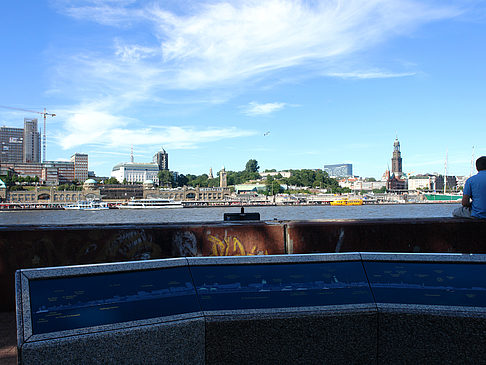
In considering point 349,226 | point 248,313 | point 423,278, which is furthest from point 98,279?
point 349,226

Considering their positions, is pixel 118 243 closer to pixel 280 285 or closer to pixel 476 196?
pixel 280 285

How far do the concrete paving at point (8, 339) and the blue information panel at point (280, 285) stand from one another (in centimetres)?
147

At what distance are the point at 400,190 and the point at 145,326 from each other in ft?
645

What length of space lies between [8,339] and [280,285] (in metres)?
2.28

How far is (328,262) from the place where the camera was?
2840mm

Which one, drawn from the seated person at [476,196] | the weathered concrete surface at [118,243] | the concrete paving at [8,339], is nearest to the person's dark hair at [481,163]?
the seated person at [476,196]

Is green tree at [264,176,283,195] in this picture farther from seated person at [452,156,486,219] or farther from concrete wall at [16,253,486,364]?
concrete wall at [16,253,486,364]

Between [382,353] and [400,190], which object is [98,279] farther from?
[400,190]

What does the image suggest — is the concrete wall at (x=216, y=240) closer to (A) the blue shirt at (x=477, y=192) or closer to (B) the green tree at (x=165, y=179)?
(A) the blue shirt at (x=477, y=192)

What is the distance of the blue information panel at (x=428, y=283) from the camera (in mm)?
2549

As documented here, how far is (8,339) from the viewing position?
3.43 m

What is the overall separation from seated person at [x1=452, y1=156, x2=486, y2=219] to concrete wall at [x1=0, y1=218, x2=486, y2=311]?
0.13 metres

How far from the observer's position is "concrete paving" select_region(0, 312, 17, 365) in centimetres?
298

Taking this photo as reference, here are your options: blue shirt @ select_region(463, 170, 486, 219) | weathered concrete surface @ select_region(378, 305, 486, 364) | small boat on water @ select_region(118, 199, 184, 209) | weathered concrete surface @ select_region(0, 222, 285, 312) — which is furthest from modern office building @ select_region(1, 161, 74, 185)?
weathered concrete surface @ select_region(378, 305, 486, 364)
